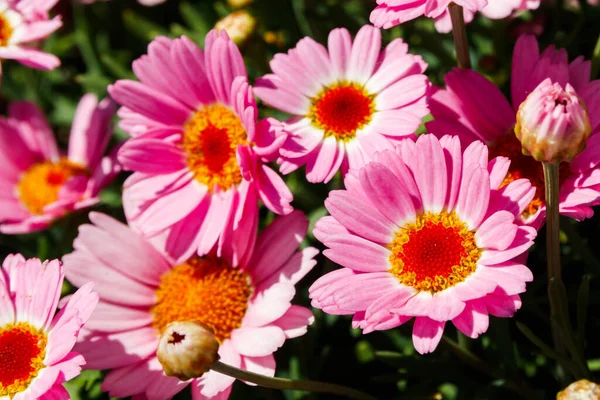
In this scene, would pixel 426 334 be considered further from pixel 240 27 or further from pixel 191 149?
pixel 240 27

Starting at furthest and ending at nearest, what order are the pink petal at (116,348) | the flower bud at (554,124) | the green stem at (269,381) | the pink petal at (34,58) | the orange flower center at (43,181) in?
the orange flower center at (43,181)
the pink petal at (34,58)
the pink petal at (116,348)
the green stem at (269,381)
the flower bud at (554,124)

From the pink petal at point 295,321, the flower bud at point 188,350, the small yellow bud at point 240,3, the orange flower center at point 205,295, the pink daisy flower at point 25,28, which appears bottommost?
the orange flower center at point 205,295

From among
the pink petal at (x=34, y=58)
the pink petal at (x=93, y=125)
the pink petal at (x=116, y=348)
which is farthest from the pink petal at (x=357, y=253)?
the pink petal at (x=93, y=125)

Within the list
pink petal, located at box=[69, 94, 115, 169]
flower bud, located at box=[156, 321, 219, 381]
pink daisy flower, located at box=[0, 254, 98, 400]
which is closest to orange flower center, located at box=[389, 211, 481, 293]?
flower bud, located at box=[156, 321, 219, 381]

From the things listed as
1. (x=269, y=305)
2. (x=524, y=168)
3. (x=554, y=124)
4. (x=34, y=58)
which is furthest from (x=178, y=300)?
(x=554, y=124)

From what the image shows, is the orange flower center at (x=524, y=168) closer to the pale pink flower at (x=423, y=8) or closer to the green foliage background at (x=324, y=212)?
the green foliage background at (x=324, y=212)

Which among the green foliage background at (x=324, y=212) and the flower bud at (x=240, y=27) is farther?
the flower bud at (x=240, y=27)

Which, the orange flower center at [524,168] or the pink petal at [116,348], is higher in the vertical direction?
the orange flower center at [524,168]

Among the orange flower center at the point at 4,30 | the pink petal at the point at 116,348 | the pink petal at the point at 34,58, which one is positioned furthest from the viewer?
the orange flower center at the point at 4,30

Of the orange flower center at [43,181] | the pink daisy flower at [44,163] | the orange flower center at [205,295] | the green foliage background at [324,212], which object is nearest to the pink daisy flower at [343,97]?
the green foliage background at [324,212]
